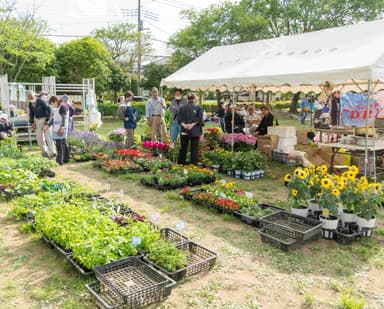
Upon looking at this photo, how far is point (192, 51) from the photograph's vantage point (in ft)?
85.3

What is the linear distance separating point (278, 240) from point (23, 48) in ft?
64.7

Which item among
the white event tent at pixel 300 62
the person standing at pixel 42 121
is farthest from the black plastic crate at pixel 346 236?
the person standing at pixel 42 121

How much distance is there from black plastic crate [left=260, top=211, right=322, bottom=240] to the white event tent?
6.99 feet

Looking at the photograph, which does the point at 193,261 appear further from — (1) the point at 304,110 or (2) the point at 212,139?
(1) the point at 304,110

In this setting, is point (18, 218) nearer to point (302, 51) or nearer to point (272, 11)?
point (302, 51)

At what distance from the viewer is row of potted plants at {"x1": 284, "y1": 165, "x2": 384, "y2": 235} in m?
4.24

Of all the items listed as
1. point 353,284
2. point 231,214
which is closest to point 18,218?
point 231,214

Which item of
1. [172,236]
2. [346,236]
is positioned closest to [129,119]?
[172,236]

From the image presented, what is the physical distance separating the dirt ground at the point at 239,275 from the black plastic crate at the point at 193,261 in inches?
2.9

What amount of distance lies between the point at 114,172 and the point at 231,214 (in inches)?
141

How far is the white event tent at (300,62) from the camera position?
230 inches

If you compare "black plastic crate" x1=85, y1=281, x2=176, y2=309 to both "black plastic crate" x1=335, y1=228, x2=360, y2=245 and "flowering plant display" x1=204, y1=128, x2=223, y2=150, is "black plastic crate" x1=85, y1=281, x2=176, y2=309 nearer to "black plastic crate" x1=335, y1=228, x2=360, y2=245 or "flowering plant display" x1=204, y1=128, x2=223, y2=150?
"black plastic crate" x1=335, y1=228, x2=360, y2=245

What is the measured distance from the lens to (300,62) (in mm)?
7246

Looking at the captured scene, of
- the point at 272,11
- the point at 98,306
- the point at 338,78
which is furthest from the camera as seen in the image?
the point at 272,11
